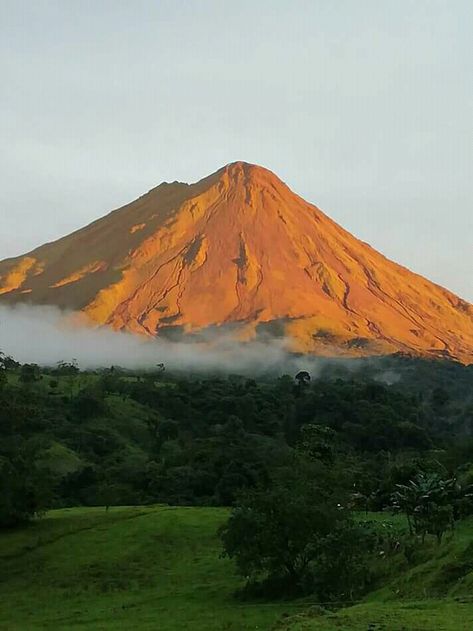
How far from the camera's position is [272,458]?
65.4m

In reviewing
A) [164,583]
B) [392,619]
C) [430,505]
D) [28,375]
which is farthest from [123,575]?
[28,375]

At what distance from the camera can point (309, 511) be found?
29406 mm

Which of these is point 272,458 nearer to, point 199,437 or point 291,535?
point 199,437

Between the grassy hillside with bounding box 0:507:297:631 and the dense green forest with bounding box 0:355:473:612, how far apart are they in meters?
2.18

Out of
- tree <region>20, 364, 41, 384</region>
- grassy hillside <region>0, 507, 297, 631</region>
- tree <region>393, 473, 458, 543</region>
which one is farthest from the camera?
tree <region>20, 364, 41, 384</region>

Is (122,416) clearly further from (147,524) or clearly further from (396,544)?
(396,544)

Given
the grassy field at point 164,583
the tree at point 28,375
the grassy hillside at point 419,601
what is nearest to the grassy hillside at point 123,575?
the grassy field at point 164,583

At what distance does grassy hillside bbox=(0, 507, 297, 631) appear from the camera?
26.1m

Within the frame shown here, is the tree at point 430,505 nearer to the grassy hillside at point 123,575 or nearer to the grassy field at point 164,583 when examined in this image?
the grassy field at point 164,583

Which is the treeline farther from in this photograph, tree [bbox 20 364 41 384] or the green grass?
the green grass

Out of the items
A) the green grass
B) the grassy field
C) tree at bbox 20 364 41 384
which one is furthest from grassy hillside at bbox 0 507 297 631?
tree at bbox 20 364 41 384

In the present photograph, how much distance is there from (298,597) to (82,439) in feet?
204

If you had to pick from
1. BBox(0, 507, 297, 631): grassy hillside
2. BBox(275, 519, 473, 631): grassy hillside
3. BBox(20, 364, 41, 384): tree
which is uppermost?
BBox(20, 364, 41, 384): tree

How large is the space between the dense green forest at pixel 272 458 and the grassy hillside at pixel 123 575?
2.18 meters
